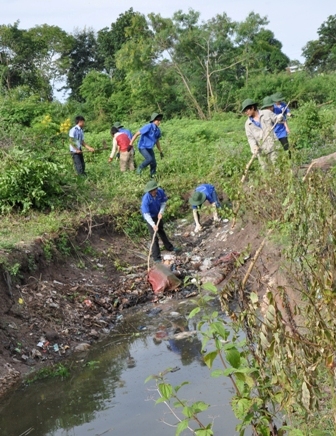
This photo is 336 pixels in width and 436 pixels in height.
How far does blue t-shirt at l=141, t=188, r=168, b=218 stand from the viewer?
10.1 meters

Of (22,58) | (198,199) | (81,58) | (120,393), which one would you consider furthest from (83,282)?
(81,58)

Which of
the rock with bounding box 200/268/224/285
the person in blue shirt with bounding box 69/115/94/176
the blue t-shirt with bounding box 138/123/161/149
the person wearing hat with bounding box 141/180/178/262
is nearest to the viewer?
the rock with bounding box 200/268/224/285

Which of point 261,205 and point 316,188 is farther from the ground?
point 316,188

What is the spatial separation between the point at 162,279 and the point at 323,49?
30625mm

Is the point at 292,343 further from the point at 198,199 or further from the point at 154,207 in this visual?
the point at 198,199

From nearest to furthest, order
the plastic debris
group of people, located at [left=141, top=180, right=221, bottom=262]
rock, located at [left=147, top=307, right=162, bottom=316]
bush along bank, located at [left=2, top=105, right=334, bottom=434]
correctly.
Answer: bush along bank, located at [left=2, top=105, right=334, bottom=434] < rock, located at [left=147, top=307, right=162, bottom=316] < the plastic debris < group of people, located at [left=141, top=180, right=221, bottom=262]

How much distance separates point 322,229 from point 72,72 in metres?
34.3

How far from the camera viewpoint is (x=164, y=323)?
8.55 meters

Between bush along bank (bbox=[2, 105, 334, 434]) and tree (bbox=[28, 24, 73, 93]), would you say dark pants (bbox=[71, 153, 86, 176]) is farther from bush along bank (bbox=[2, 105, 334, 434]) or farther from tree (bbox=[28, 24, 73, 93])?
tree (bbox=[28, 24, 73, 93])

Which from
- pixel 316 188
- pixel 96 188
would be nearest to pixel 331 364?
pixel 316 188

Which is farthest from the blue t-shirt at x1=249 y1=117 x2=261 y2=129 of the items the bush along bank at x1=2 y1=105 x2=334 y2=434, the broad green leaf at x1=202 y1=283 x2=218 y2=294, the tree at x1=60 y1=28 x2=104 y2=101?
the tree at x1=60 y1=28 x2=104 y2=101

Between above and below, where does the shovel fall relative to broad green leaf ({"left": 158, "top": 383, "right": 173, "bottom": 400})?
below

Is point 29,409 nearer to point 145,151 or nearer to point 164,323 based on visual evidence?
point 164,323

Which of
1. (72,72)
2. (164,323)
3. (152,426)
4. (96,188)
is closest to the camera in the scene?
(152,426)
